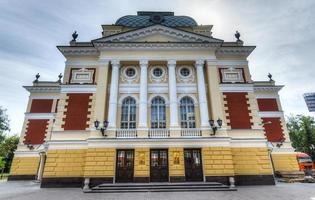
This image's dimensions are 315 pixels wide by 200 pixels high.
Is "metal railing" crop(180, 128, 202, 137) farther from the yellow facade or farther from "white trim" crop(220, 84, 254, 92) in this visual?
the yellow facade

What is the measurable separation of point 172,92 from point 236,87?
6002 mm

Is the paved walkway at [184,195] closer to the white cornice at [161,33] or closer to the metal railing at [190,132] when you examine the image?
the metal railing at [190,132]

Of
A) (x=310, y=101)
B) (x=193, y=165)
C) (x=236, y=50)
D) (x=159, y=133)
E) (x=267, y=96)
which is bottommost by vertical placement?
(x=193, y=165)

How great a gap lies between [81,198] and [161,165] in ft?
20.2

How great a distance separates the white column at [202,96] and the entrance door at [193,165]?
2.35 meters

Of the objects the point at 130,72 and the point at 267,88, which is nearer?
the point at 130,72

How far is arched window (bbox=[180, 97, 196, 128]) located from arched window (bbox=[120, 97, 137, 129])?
4203 mm

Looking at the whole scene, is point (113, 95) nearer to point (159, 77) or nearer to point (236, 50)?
point (159, 77)

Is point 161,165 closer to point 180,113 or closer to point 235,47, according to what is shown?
point 180,113

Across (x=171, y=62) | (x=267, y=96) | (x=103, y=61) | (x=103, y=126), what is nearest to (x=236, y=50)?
(x=171, y=62)

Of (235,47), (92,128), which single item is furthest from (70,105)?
(235,47)

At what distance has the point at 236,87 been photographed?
16.8 metres

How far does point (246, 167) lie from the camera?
47.7 ft

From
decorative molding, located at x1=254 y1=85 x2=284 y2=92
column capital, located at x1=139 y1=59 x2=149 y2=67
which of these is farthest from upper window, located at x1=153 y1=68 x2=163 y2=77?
decorative molding, located at x1=254 y1=85 x2=284 y2=92
